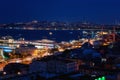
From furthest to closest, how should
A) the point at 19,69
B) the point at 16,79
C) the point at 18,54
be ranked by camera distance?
the point at 18,54 < the point at 19,69 < the point at 16,79

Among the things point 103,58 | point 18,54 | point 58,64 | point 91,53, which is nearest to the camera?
point 58,64

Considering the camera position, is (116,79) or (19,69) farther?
(19,69)

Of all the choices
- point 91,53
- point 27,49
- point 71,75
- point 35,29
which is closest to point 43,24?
point 35,29

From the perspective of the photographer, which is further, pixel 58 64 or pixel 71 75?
pixel 58 64

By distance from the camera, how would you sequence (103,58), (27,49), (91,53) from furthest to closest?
(27,49) → (91,53) → (103,58)

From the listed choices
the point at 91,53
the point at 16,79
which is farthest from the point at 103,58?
the point at 16,79

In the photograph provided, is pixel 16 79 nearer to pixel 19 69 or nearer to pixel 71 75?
pixel 71 75

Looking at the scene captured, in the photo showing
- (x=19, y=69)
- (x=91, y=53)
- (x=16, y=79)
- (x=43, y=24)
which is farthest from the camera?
(x=43, y=24)

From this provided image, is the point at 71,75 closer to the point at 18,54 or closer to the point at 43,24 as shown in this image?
the point at 18,54
